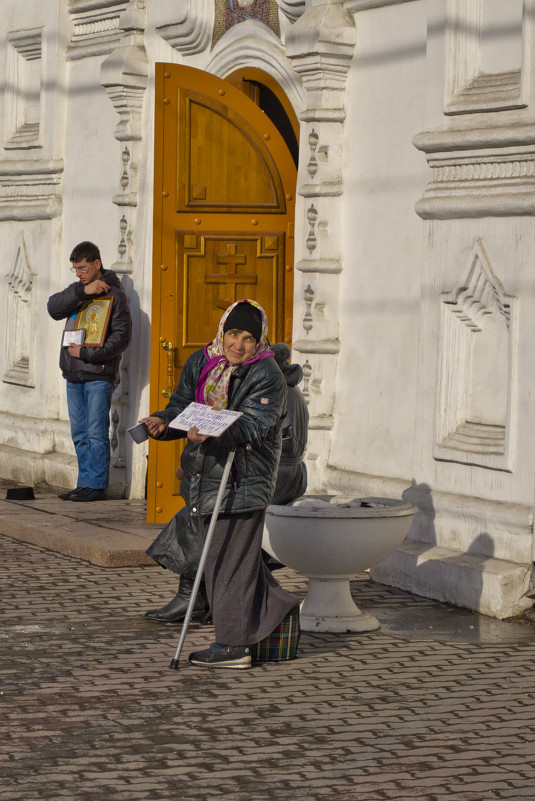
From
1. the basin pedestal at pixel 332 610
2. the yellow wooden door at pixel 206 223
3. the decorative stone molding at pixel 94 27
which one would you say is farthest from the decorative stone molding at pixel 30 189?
the basin pedestal at pixel 332 610

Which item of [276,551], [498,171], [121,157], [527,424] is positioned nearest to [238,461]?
[276,551]

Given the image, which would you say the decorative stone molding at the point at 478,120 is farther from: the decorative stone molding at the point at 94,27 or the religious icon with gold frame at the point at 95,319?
the decorative stone molding at the point at 94,27

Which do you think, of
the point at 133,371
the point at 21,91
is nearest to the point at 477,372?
the point at 133,371

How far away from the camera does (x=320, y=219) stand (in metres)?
10.1

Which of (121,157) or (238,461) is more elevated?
(121,157)

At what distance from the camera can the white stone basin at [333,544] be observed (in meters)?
7.39

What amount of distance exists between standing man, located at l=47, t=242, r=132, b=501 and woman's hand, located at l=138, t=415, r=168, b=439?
4.63 m

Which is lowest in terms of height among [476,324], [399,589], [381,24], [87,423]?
[399,589]

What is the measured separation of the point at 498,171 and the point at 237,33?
10.9ft

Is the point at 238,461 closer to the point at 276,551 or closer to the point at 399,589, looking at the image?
the point at 276,551

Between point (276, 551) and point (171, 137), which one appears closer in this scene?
point (276, 551)

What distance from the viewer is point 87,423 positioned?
38.1 feet

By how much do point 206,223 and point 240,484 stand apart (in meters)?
3.78

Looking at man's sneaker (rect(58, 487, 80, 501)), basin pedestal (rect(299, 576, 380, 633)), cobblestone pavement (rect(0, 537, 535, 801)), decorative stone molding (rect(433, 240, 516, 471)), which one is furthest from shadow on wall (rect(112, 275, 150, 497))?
basin pedestal (rect(299, 576, 380, 633))
